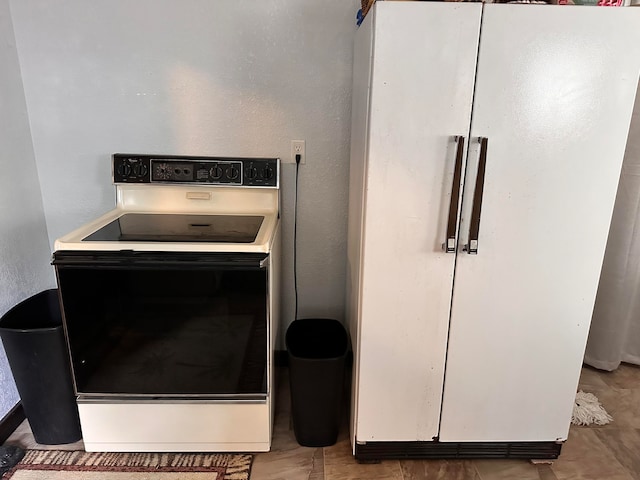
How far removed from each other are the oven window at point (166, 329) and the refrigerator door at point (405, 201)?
40 centimetres

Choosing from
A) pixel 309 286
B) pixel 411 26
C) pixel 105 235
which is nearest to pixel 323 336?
pixel 309 286

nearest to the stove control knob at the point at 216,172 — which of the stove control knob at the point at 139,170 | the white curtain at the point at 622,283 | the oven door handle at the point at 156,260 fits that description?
the stove control knob at the point at 139,170

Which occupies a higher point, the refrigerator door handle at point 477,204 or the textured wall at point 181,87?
the textured wall at point 181,87

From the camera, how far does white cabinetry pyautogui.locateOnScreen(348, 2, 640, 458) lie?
4.34 ft

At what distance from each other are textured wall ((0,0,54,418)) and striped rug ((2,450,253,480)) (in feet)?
0.98

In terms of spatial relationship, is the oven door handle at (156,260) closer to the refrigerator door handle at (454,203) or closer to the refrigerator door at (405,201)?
the refrigerator door at (405,201)

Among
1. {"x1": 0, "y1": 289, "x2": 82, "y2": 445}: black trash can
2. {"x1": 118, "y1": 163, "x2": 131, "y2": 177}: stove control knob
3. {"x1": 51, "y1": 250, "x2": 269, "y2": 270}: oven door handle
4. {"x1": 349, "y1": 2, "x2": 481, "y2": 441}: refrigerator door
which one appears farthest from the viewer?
{"x1": 118, "y1": 163, "x2": 131, "y2": 177}: stove control knob

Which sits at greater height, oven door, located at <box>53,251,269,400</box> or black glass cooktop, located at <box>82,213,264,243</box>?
black glass cooktop, located at <box>82,213,264,243</box>

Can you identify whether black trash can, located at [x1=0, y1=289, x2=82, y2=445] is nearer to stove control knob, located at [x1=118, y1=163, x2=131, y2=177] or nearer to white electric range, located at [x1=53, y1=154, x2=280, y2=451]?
white electric range, located at [x1=53, y1=154, x2=280, y2=451]

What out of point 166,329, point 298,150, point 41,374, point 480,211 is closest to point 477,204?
point 480,211

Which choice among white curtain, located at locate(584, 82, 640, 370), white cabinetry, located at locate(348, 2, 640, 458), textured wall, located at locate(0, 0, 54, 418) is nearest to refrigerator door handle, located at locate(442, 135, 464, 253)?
white cabinetry, located at locate(348, 2, 640, 458)

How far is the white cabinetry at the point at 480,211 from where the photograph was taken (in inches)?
52.1

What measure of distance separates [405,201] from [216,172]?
90cm

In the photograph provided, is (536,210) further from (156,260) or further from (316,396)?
(156,260)
